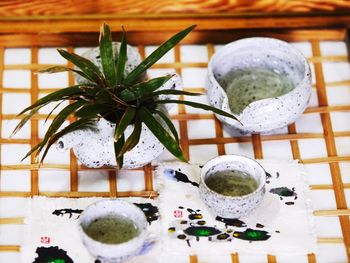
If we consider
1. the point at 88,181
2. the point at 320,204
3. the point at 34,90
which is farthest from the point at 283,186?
the point at 34,90

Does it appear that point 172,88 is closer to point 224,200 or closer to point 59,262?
point 224,200

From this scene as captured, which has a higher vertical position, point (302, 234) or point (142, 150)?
point (142, 150)

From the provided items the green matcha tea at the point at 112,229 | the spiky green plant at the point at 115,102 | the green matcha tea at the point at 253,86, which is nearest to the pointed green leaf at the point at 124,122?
Answer: the spiky green plant at the point at 115,102

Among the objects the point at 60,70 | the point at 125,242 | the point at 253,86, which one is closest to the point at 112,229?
the point at 125,242

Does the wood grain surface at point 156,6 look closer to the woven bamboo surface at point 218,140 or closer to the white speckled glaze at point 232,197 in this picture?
the woven bamboo surface at point 218,140

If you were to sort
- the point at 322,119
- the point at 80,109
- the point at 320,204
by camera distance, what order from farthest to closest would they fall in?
1. the point at 322,119
2. the point at 320,204
3. the point at 80,109

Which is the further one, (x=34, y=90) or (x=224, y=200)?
(x=34, y=90)

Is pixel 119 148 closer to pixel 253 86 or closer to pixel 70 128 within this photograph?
pixel 70 128
